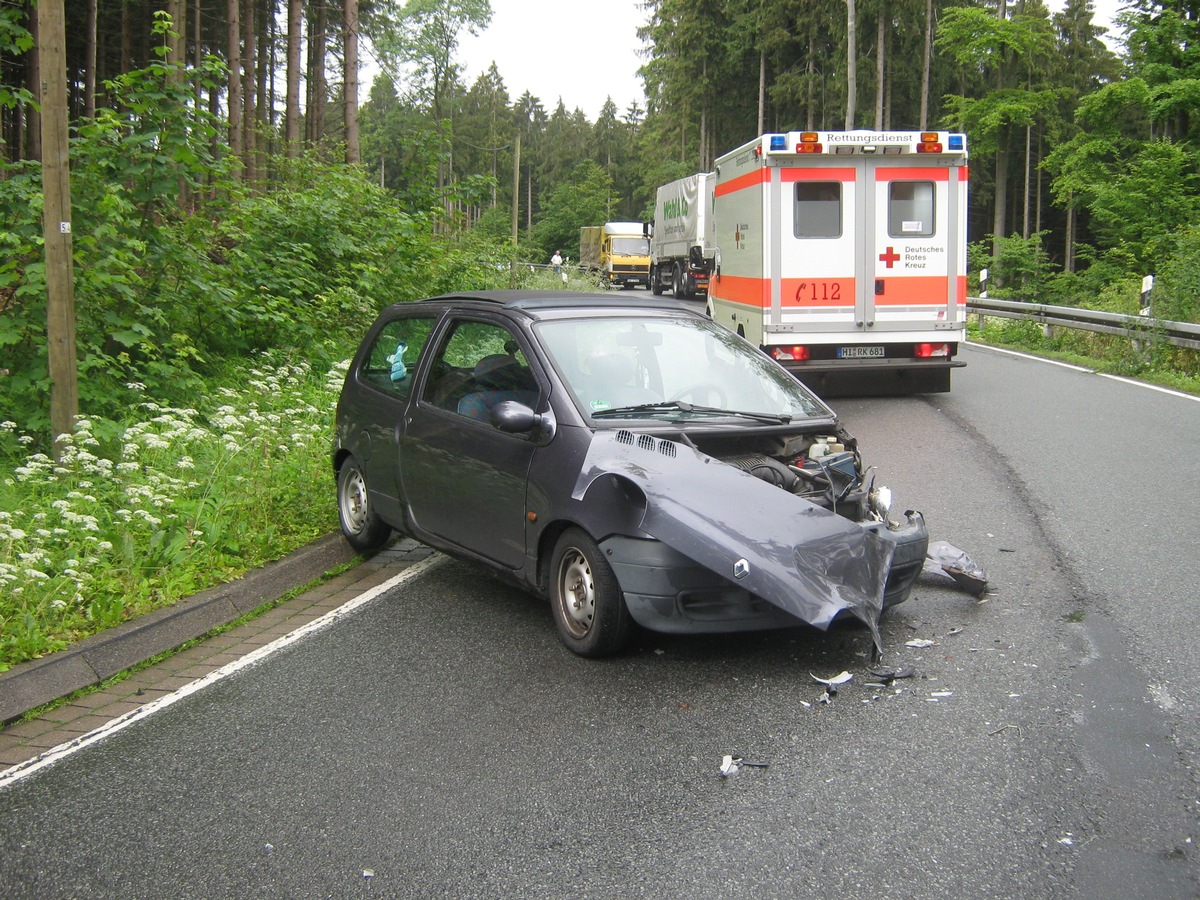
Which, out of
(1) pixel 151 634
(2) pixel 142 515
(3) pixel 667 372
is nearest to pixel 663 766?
(3) pixel 667 372

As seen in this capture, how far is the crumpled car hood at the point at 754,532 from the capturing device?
4.94m

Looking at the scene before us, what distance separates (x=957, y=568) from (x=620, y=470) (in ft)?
7.12

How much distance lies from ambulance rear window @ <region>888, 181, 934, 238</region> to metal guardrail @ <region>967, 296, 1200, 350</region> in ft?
15.5

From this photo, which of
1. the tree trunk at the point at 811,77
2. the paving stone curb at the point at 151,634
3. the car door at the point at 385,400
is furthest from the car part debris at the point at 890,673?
the tree trunk at the point at 811,77

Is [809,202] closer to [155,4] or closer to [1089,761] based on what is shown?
[1089,761]

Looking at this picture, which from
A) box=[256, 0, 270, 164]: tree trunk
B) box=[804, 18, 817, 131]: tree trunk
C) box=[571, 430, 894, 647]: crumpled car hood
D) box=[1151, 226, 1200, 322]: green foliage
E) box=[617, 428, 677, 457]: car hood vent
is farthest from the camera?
box=[804, 18, 817, 131]: tree trunk

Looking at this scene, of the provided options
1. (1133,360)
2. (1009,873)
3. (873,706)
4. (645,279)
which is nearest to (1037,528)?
(873,706)

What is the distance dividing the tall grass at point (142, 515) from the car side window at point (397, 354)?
4.08 feet

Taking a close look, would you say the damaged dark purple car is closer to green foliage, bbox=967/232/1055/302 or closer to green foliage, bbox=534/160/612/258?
green foliage, bbox=967/232/1055/302

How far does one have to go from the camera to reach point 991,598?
248 inches

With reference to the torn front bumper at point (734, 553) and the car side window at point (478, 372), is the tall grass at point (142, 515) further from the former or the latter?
the torn front bumper at point (734, 553)

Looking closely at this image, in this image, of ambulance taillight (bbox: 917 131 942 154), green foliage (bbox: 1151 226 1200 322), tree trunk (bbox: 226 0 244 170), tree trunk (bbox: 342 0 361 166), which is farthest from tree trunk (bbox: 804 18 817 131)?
ambulance taillight (bbox: 917 131 942 154)

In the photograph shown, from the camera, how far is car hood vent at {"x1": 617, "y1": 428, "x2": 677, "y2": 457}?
Result: 5.46 metres

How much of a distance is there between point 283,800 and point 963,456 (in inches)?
313
